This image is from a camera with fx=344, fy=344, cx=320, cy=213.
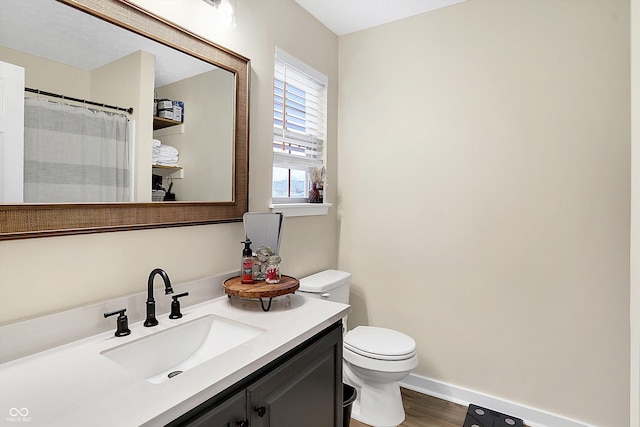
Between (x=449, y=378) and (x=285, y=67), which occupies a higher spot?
(x=285, y=67)

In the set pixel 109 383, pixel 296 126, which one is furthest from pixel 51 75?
pixel 296 126

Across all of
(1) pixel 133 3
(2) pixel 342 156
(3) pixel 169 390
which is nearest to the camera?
(3) pixel 169 390

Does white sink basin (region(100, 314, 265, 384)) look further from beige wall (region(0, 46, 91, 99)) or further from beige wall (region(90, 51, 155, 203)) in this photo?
beige wall (region(0, 46, 91, 99))

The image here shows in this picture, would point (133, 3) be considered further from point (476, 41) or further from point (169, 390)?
point (476, 41)

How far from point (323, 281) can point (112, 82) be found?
1500 mm

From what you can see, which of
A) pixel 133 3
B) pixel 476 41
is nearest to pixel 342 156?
pixel 476 41

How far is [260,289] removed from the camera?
55.7 inches

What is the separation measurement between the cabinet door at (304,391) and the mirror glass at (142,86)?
0.82 m

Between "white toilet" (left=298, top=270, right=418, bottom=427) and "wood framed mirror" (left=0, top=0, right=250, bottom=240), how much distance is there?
754 millimetres

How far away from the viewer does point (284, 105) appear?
2135mm

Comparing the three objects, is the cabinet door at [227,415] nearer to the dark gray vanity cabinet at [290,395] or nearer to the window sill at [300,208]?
the dark gray vanity cabinet at [290,395]

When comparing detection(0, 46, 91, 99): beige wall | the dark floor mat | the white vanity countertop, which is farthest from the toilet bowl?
detection(0, 46, 91, 99): beige wall

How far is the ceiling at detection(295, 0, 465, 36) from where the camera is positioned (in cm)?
216

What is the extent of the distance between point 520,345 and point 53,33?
2.60 metres
